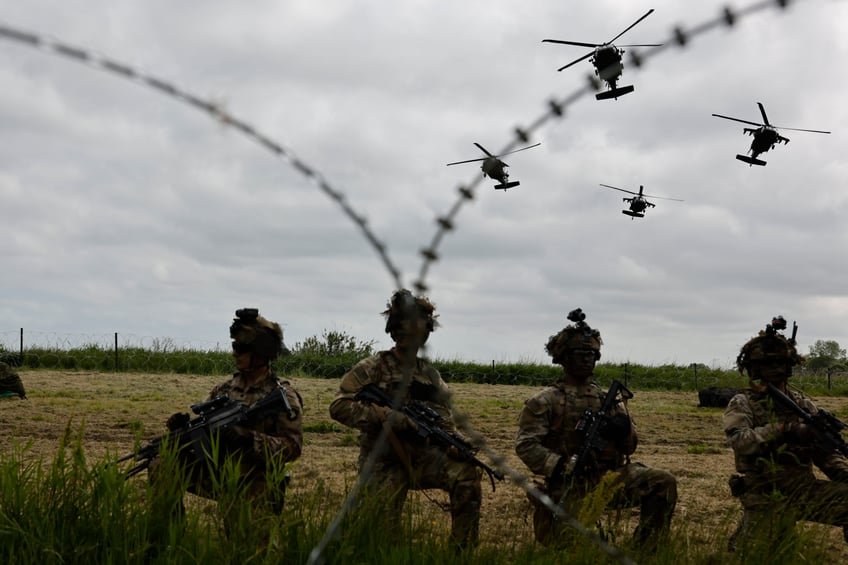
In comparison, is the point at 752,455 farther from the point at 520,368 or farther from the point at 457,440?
the point at 520,368

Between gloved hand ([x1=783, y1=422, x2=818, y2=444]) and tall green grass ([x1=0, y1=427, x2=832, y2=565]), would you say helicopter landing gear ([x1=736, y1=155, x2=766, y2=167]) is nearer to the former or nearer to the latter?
gloved hand ([x1=783, y1=422, x2=818, y2=444])

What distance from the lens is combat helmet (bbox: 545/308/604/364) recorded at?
6883mm

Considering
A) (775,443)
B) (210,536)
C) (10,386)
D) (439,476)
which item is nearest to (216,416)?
(439,476)

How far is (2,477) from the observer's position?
4512mm

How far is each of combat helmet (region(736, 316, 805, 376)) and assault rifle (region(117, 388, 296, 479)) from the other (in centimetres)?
346

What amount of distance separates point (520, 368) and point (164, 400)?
46.2 ft

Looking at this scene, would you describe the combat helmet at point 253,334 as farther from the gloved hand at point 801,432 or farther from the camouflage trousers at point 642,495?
the gloved hand at point 801,432

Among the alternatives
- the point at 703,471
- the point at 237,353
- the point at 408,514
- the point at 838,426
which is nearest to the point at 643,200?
the point at 703,471

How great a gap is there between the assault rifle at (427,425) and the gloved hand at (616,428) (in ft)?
2.73

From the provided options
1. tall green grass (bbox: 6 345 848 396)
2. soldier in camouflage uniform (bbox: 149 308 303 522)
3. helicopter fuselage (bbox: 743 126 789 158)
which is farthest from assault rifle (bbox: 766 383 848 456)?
tall green grass (bbox: 6 345 848 396)

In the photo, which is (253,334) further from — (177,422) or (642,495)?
(642,495)

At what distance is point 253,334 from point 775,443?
3734 millimetres

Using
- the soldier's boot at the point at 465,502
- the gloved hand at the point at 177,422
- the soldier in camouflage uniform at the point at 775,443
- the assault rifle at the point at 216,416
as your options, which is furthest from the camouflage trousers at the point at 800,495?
the gloved hand at the point at 177,422

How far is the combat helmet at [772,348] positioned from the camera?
677 centimetres
